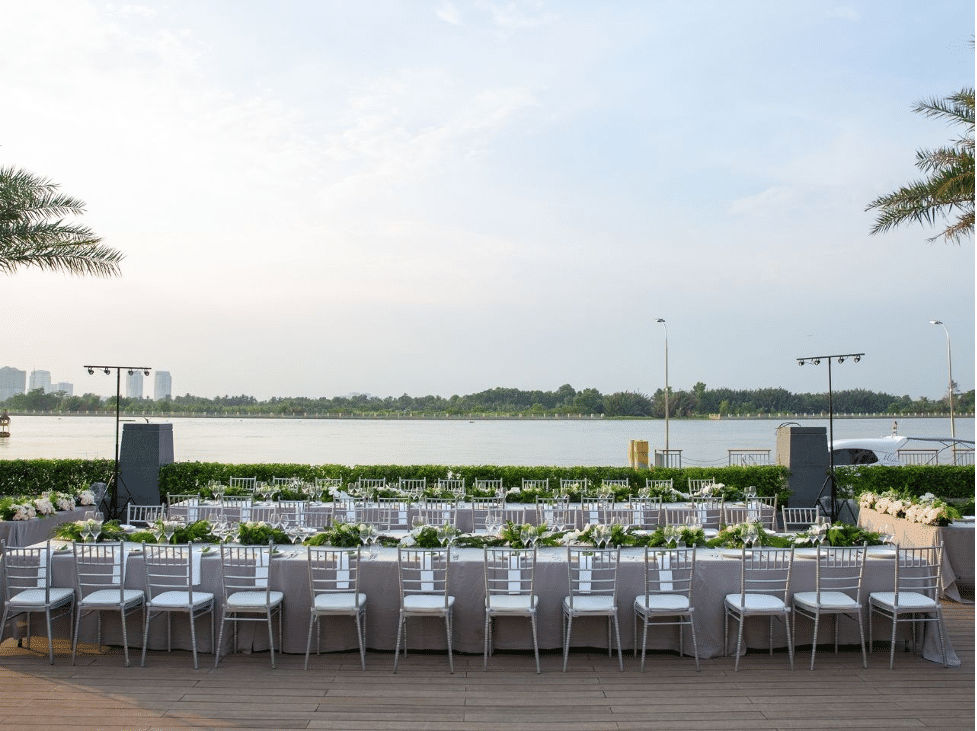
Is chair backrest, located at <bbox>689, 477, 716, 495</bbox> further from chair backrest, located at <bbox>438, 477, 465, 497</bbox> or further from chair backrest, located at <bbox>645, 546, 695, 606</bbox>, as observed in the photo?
chair backrest, located at <bbox>645, 546, 695, 606</bbox>

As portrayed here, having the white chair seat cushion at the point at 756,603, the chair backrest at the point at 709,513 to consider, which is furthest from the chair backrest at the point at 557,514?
the white chair seat cushion at the point at 756,603

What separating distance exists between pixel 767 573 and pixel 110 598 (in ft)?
18.4

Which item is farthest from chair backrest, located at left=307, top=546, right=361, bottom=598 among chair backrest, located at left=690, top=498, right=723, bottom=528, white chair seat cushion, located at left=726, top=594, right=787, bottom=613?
chair backrest, located at left=690, top=498, right=723, bottom=528

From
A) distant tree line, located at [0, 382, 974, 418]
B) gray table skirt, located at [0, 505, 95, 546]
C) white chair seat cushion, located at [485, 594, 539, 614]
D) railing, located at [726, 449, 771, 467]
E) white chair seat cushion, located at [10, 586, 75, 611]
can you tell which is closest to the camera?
white chair seat cushion, located at [485, 594, 539, 614]

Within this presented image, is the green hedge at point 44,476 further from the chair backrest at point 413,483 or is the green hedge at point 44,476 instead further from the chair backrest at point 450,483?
the chair backrest at point 450,483

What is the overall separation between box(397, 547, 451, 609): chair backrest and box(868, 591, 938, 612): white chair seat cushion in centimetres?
370

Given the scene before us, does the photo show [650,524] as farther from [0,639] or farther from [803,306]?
[803,306]

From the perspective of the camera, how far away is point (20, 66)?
12922 millimetres

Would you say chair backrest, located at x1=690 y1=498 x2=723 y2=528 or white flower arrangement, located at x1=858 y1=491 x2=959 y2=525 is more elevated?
white flower arrangement, located at x1=858 y1=491 x2=959 y2=525

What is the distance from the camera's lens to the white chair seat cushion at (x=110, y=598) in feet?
20.4

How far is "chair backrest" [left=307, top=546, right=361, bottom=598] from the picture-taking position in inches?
255

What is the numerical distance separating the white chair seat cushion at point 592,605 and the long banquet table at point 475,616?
0.27 m

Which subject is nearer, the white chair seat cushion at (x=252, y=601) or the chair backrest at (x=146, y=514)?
the white chair seat cushion at (x=252, y=601)

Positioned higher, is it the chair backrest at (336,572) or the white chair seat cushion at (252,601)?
the chair backrest at (336,572)
